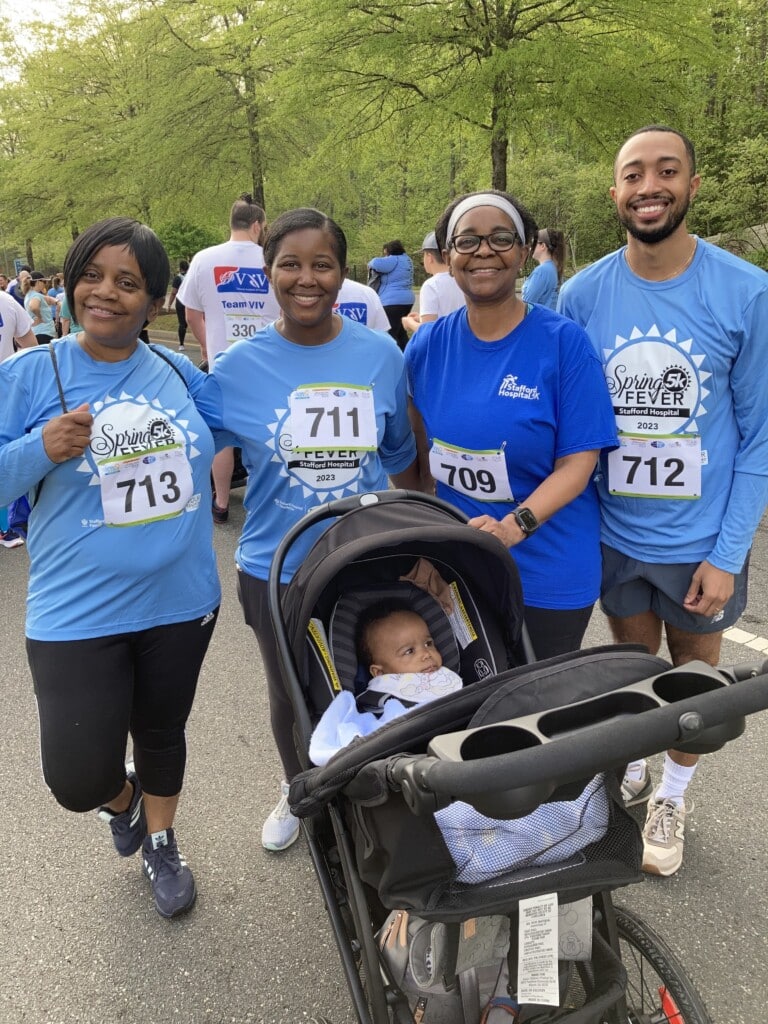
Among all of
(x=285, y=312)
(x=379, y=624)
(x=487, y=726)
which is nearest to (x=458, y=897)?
(x=487, y=726)

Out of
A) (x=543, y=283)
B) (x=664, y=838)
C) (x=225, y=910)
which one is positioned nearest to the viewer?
(x=225, y=910)

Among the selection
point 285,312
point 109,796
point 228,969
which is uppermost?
point 285,312

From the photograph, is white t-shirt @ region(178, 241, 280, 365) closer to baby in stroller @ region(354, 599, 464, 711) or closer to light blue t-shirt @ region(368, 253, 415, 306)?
baby in stroller @ region(354, 599, 464, 711)

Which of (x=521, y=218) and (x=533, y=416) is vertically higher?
(x=521, y=218)

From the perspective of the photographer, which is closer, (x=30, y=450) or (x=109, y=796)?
(x=30, y=450)

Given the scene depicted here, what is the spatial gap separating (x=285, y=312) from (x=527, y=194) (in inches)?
890

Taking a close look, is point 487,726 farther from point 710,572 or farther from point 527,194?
point 527,194

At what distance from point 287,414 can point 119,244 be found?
24.4 inches

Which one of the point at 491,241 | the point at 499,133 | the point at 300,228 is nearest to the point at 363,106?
the point at 499,133

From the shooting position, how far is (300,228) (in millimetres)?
2146

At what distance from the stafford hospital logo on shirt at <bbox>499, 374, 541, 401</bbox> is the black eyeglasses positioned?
1.14 feet

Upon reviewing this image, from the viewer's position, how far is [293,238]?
2.15 meters

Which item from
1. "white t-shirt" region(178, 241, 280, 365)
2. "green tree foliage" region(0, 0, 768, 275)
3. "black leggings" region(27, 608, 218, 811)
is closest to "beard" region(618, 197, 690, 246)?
"black leggings" region(27, 608, 218, 811)

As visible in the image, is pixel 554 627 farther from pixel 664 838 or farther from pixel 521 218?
pixel 521 218
